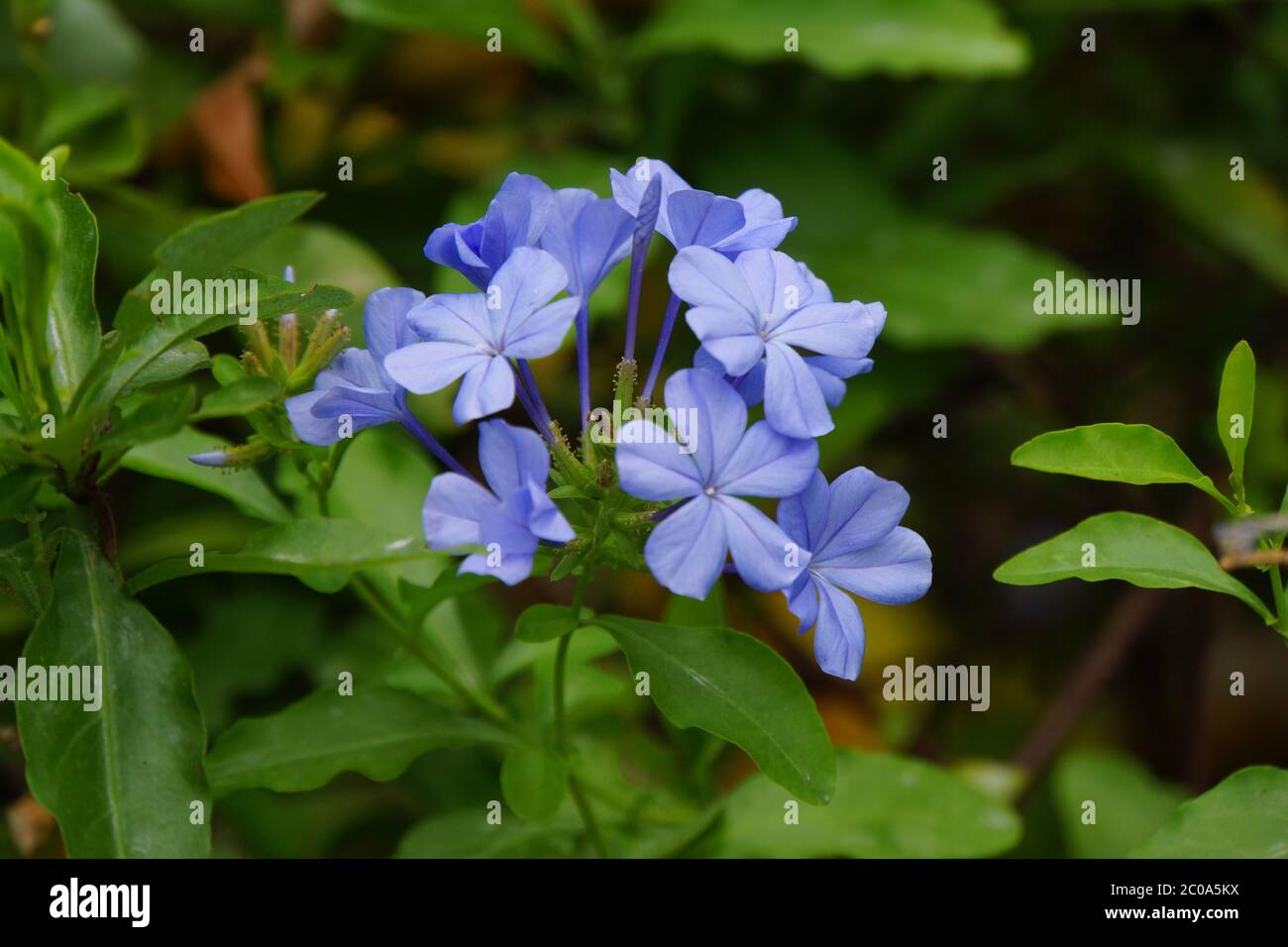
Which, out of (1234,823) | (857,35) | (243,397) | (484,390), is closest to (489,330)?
(484,390)

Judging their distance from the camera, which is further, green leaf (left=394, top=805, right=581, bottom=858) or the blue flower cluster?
green leaf (left=394, top=805, right=581, bottom=858)

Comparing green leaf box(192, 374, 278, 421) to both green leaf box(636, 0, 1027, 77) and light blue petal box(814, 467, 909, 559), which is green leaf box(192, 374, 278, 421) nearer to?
light blue petal box(814, 467, 909, 559)

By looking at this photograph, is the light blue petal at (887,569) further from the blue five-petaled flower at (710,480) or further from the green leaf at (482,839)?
the green leaf at (482,839)

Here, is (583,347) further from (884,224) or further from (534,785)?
(884,224)

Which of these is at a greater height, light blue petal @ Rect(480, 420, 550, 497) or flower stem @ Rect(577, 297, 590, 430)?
flower stem @ Rect(577, 297, 590, 430)

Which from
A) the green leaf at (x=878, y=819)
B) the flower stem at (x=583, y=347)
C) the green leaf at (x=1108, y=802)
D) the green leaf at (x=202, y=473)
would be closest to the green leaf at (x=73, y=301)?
the green leaf at (x=202, y=473)

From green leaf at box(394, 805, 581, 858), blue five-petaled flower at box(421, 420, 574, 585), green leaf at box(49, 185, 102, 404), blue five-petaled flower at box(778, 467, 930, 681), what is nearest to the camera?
blue five-petaled flower at box(421, 420, 574, 585)

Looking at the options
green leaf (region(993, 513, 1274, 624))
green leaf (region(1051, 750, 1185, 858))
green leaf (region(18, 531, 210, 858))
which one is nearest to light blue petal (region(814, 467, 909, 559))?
green leaf (region(993, 513, 1274, 624))
